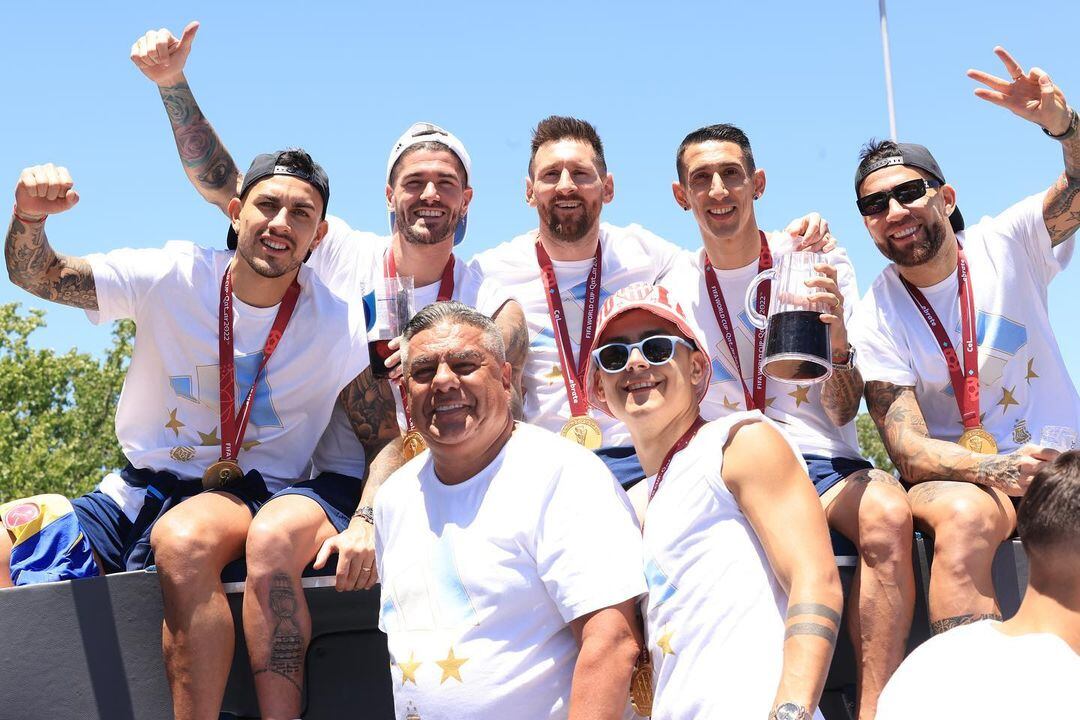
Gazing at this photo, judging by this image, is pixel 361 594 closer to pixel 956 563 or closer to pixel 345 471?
pixel 345 471

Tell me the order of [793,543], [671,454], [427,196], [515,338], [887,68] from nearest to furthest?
1. [793,543]
2. [671,454]
3. [515,338]
4. [427,196]
5. [887,68]

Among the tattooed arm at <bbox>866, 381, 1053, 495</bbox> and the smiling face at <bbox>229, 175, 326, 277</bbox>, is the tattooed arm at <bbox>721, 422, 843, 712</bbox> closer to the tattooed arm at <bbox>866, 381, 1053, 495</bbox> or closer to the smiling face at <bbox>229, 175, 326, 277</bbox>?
the tattooed arm at <bbox>866, 381, 1053, 495</bbox>

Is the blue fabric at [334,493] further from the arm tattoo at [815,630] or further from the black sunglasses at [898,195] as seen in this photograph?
the black sunglasses at [898,195]

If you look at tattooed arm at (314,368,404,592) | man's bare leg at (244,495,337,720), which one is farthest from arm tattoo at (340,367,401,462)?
man's bare leg at (244,495,337,720)

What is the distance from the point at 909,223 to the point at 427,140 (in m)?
2.36

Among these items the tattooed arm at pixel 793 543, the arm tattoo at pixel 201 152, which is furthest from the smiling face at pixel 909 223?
the arm tattoo at pixel 201 152

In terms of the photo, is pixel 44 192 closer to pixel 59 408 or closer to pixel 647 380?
pixel 647 380

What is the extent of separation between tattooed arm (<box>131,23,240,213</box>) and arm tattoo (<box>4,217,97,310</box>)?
45.9 inches

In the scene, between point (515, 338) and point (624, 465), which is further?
point (515, 338)

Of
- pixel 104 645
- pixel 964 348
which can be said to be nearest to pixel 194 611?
pixel 104 645

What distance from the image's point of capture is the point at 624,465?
516 cm

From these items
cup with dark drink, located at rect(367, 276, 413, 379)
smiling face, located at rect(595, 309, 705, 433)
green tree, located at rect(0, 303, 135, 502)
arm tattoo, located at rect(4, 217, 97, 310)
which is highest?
arm tattoo, located at rect(4, 217, 97, 310)

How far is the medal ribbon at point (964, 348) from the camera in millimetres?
4980

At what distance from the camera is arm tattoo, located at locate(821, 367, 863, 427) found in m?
4.92
